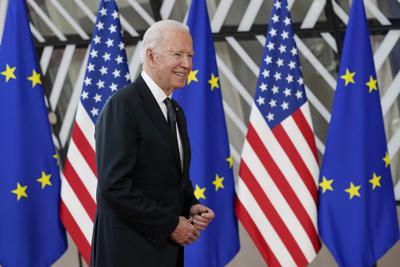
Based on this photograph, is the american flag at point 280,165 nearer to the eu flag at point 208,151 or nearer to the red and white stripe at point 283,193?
the red and white stripe at point 283,193

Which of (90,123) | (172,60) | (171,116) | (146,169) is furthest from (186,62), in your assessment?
(90,123)

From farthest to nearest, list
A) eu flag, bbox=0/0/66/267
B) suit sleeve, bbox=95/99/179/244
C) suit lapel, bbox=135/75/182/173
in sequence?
eu flag, bbox=0/0/66/267
suit lapel, bbox=135/75/182/173
suit sleeve, bbox=95/99/179/244

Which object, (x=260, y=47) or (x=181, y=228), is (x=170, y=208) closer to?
(x=181, y=228)

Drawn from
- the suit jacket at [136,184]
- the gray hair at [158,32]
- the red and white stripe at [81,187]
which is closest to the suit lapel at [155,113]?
the suit jacket at [136,184]

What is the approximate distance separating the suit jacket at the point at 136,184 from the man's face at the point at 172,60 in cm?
7

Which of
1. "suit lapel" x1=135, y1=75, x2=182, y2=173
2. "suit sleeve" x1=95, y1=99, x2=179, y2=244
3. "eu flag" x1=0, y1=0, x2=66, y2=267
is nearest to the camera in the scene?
"suit sleeve" x1=95, y1=99, x2=179, y2=244

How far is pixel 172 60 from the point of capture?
1.91 meters

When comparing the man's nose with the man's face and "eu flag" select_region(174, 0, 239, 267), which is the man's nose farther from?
"eu flag" select_region(174, 0, 239, 267)

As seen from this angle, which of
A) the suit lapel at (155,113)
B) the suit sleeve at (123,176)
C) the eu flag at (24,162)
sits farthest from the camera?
the eu flag at (24,162)

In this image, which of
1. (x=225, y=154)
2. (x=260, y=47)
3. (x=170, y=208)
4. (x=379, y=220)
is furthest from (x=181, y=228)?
(x=260, y=47)

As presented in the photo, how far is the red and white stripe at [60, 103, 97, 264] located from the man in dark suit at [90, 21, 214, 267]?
5.98ft

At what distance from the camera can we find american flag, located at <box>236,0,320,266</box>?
3.70m

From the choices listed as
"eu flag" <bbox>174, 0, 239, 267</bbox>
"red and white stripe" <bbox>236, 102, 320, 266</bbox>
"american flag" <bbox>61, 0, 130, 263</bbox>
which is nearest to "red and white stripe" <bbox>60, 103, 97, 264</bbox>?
"american flag" <bbox>61, 0, 130, 263</bbox>

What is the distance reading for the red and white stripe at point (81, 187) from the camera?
371cm
